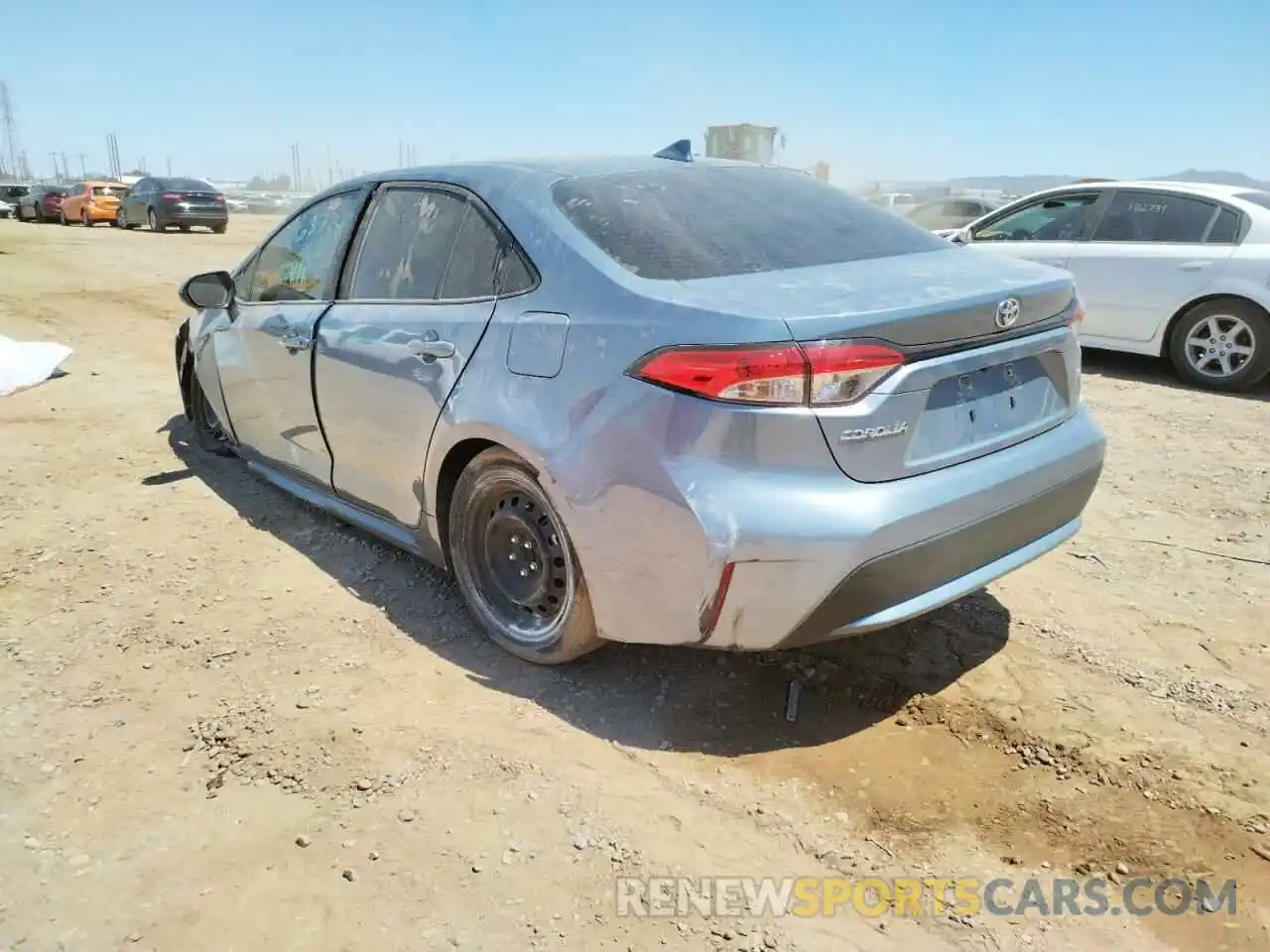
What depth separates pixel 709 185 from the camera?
3074 mm

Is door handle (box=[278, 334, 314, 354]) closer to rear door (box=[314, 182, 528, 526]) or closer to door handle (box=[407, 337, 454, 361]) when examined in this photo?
rear door (box=[314, 182, 528, 526])

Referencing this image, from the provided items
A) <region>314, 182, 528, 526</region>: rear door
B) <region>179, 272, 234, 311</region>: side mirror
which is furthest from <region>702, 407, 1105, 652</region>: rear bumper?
<region>179, 272, 234, 311</region>: side mirror

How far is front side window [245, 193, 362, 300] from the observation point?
3.66m

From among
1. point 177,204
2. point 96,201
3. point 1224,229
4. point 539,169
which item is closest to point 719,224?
point 539,169

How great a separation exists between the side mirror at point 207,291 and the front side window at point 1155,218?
6749mm

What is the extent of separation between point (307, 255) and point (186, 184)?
23540mm

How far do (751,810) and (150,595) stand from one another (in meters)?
2.56

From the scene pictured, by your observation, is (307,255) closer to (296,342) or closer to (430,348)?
(296,342)

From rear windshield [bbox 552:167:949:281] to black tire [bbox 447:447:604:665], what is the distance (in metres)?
0.75

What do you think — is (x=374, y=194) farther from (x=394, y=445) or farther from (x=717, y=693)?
(x=717, y=693)

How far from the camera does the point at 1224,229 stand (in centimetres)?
685

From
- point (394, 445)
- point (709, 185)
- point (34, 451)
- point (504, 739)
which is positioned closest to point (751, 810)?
point (504, 739)

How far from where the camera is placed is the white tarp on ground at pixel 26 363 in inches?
261

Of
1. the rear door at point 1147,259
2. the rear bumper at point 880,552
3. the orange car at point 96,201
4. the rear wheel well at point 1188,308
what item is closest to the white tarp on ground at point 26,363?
the rear bumper at point 880,552
